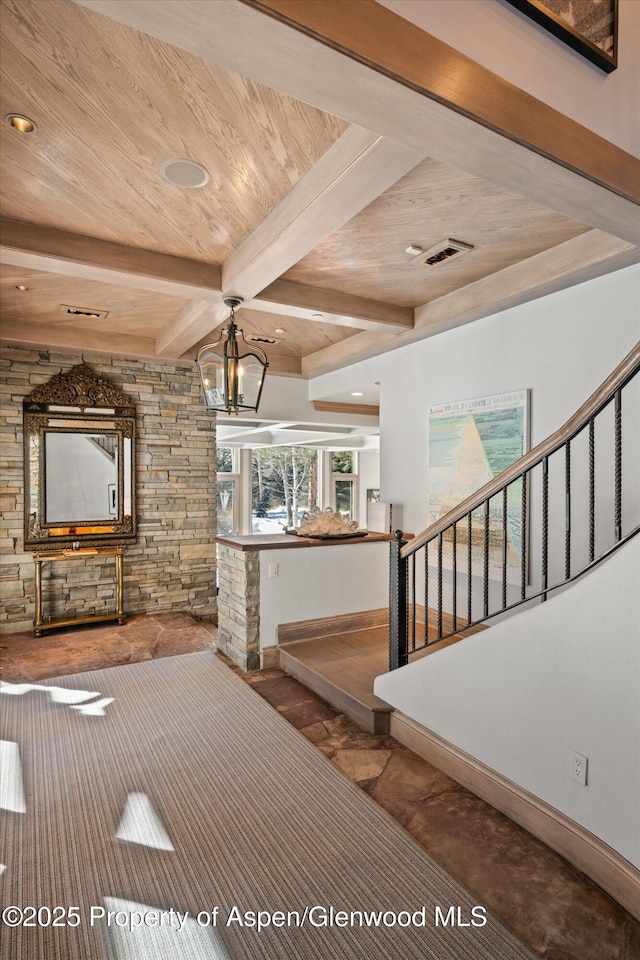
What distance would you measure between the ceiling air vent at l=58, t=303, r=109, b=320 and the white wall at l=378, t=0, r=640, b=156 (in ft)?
11.9

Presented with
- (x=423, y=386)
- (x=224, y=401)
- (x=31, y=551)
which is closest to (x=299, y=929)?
(x=224, y=401)

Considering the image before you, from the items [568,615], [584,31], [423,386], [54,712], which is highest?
[584,31]

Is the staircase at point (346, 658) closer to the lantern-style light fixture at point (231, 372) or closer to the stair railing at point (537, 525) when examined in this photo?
the stair railing at point (537, 525)

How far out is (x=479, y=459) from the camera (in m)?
3.80

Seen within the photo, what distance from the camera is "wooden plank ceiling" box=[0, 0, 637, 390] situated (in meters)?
1.55

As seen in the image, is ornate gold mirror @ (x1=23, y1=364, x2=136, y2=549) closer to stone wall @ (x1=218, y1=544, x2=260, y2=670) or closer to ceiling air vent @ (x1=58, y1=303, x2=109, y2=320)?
ceiling air vent @ (x1=58, y1=303, x2=109, y2=320)

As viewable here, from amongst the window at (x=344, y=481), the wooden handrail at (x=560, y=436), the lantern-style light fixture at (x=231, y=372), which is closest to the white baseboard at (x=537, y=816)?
the wooden handrail at (x=560, y=436)

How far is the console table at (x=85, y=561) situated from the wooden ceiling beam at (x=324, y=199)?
3.32m

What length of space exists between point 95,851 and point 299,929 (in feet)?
2.99

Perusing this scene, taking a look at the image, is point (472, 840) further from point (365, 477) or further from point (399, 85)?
point (365, 477)

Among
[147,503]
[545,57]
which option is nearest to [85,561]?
[147,503]

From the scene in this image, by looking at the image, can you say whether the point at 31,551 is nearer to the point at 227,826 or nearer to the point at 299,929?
the point at 227,826

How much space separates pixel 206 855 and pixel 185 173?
292cm

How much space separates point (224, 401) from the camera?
129 inches
